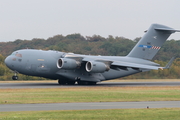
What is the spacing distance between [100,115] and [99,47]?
62873 mm

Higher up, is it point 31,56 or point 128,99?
point 31,56

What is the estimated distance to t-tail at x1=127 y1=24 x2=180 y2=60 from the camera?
39.1 metres

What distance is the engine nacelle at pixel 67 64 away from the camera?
3321 centimetres

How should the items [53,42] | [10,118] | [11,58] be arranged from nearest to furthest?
[10,118] < [11,58] < [53,42]

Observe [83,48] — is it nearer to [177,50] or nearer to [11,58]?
[177,50]

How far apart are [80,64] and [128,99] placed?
47.6ft

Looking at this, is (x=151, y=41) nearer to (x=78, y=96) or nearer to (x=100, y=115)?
(x=78, y=96)

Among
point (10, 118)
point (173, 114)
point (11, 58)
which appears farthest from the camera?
point (11, 58)

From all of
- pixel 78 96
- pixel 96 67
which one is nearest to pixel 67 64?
pixel 96 67

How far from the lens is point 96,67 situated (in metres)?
33.9

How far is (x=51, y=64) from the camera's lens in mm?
33781

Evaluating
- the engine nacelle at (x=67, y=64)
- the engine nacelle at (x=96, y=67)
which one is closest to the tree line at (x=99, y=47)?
the engine nacelle at (x=96, y=67)

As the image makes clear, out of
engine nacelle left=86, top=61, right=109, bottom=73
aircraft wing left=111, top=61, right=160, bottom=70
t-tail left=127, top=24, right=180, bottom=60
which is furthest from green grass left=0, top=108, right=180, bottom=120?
t-tail left=127, top=24, right=180, bottom=60

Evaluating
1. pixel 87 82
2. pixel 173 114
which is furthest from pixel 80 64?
pixel 173 114
